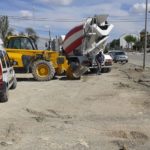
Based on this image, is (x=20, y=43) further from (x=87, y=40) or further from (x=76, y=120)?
(x=76, y=120)

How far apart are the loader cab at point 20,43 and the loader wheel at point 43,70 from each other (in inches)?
48.7

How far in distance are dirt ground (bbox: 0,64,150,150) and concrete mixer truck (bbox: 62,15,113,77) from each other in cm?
990

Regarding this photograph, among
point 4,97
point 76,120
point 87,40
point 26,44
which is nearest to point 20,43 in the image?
point 26,44

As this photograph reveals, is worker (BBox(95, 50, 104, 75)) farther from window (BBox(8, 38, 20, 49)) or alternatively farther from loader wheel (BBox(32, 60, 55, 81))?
window (BBox(8, 38, 20, 49))

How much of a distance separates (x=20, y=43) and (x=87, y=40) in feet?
16.4

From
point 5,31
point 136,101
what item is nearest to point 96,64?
point 136,101

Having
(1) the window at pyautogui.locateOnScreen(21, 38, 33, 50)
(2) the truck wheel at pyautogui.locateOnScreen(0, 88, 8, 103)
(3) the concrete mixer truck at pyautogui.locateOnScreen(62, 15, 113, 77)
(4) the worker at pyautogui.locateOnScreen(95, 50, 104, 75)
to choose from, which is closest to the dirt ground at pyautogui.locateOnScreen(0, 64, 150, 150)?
(2) the truck wheel at pyautogui.locateOnScreen(0, 88, 8, 103)

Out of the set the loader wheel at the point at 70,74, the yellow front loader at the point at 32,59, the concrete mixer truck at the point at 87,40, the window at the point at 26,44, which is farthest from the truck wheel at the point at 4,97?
the concrete mixer truck at the point at 87,40

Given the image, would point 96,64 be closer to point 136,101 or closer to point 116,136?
point 136,101

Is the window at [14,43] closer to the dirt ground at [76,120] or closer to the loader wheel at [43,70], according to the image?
the loader wheel at [43,70]

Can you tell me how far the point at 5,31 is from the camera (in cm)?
6444

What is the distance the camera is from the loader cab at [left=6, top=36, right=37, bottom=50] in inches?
937

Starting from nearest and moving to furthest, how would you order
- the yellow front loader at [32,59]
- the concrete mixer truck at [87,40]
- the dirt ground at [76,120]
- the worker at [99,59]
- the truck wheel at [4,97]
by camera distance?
the dirt ground at [76,120], the truck wheel at [4,97], the yellow front loader at [32,59], the concrete mixer truck at [87,40], the worker at [99,59]

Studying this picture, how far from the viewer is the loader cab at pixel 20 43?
2380cm
